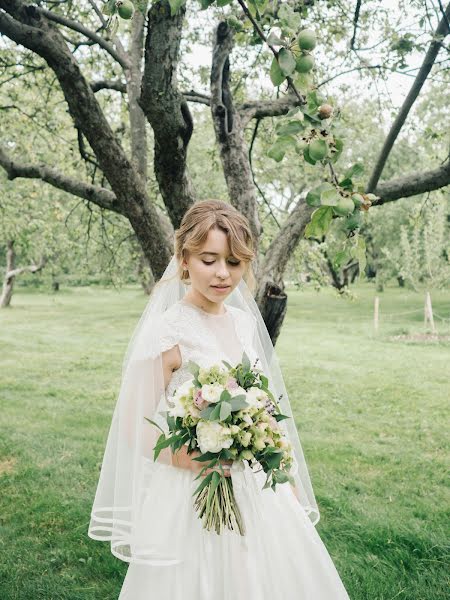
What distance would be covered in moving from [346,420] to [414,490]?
256 centimetres

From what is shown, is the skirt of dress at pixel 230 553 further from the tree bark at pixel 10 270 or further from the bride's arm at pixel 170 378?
the tree bark at pixel 10 270

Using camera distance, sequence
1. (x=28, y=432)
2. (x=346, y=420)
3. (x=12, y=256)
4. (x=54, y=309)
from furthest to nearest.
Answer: (x=54, y=309), (x=12, y=256), (x=346, y=420), (x=28, y=432)

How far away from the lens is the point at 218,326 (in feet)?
8.34

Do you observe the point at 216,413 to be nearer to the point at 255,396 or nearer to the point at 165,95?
the point at 255,396

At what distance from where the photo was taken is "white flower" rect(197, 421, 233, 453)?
74.5 inches

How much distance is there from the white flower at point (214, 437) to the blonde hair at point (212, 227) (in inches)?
30.2

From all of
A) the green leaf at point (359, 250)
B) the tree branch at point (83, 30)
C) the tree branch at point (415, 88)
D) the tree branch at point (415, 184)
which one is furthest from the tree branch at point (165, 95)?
the green leaf at point (359, 250)

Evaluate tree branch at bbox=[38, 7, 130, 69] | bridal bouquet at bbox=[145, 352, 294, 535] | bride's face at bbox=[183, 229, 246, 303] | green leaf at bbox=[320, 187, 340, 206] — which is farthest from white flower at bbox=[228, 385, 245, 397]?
tree branch at bbox=[38, 7, 130, 69]

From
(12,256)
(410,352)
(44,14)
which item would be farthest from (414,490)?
(12,256)

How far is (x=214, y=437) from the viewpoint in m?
1.90

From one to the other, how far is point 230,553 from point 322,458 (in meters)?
4.12

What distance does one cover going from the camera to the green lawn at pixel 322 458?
3705 mm

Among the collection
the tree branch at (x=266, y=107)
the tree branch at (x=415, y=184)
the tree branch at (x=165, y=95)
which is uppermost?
the tree branch at (x=266, y=107)

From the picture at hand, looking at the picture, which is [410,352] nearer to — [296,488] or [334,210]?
[296,488]
